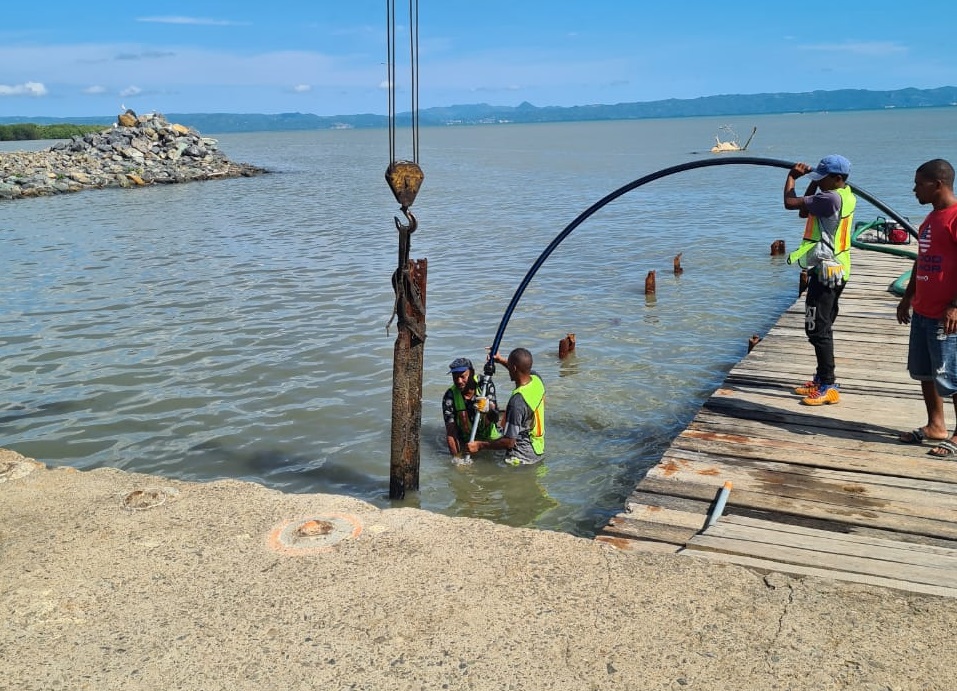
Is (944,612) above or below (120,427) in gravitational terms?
above

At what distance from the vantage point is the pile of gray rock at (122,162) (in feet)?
129

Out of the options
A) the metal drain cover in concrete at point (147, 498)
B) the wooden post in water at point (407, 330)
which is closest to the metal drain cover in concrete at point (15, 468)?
the metal drain cover in concrete at point (147, 498)

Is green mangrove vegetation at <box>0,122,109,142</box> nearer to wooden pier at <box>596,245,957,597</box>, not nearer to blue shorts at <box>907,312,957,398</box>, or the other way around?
wooden pier at <box>596,245,957,597</box>

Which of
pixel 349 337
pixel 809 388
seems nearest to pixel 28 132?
pixel 349 337

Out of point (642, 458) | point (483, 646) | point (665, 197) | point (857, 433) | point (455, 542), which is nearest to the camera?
point (483, 646)

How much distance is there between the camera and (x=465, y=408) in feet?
25.2

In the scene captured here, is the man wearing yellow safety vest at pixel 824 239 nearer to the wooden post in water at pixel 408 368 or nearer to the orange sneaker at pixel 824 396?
the orange sneaker at pixel 824 396

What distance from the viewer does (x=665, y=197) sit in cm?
3441

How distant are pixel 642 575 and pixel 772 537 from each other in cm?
105

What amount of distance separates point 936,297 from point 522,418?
3528 mm

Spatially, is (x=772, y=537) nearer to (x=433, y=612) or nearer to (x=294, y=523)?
(x=433, y=612)

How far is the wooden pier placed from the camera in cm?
434

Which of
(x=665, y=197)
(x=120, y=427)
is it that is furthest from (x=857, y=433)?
(x=665, y=197)

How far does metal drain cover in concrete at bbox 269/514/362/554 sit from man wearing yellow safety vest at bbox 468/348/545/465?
8.82 feet
